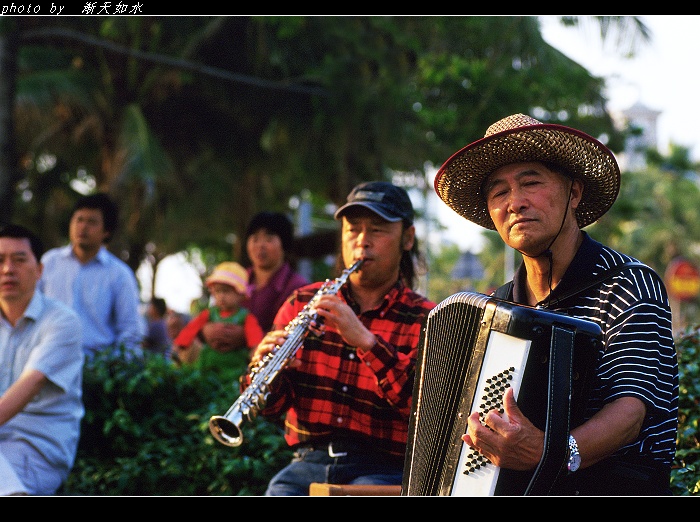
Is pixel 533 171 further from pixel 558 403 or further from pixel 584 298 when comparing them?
pixel 558 403

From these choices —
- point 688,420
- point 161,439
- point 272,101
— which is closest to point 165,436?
point 161,439

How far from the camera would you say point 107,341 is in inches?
280

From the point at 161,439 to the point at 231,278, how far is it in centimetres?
128

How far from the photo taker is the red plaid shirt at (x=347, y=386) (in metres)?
4.08

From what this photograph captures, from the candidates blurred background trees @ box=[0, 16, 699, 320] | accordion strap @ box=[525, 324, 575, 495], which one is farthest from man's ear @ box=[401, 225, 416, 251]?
blurred background trees @ box=[0, 16, 699, 320]

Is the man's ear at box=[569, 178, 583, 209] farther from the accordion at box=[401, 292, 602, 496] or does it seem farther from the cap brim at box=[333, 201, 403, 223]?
the cap brim at box=[333, 201, 403, 223]

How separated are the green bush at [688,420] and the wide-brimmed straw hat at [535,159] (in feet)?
4.14

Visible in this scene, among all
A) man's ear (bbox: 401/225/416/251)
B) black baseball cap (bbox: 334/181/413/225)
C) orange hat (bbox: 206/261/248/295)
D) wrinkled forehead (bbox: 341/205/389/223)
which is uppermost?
black baseball cap (bbox: 334/181/413/225)

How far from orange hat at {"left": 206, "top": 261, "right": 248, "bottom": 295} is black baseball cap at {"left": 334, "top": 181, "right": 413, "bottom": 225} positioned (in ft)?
8.43

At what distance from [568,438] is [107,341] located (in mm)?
5100

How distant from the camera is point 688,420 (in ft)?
14.7

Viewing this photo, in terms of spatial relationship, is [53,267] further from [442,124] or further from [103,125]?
[103,125]

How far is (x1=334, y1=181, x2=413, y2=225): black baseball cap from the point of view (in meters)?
4.18

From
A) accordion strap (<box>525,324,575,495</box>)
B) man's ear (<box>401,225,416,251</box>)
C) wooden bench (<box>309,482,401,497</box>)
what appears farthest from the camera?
man's ear (<box>401,225,416,251</box>)
